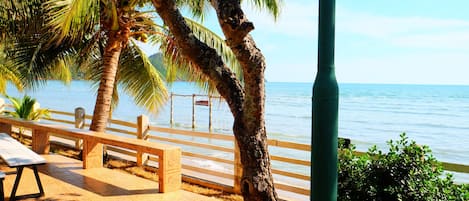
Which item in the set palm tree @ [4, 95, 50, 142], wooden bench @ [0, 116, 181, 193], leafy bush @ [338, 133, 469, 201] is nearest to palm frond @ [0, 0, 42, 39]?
wooden bench @ [0, 116, 181, 193]

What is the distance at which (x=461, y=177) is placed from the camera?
10812 mm

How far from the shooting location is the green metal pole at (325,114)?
226 cm

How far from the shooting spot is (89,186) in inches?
217

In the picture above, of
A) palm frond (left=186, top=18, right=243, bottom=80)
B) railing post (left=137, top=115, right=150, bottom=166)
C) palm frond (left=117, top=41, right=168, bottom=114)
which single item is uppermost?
palm frond (left=186, top=18, right=243, bottom=80)

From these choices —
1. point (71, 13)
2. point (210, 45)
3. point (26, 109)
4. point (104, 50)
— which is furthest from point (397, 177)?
point (26, 109)

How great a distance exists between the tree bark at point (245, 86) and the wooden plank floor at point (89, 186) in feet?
7.17

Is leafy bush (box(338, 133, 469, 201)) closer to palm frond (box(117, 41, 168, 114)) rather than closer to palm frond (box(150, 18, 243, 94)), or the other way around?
palm frond (box(150, 18, 243, 94))

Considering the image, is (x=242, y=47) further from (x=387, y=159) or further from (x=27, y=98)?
(x=27, y=98)

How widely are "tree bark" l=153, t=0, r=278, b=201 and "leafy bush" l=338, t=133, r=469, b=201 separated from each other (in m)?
0.64

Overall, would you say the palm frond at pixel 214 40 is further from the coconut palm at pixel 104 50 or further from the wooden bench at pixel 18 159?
the wooden bench at pixel 18 159

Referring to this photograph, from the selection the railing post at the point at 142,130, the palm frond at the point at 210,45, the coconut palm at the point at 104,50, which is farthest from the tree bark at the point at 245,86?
the railing post at the point at 142,130

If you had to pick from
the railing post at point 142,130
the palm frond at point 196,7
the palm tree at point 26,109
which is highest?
the palm frond at point 196,7

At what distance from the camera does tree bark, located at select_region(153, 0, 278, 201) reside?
297 cm

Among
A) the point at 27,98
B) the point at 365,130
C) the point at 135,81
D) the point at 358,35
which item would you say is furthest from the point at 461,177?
the point at 358,35
